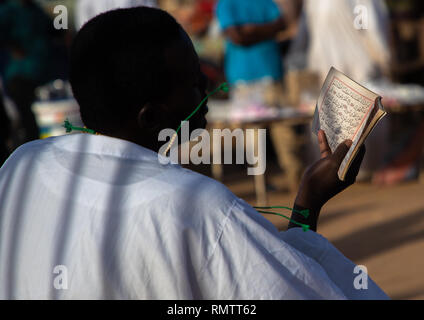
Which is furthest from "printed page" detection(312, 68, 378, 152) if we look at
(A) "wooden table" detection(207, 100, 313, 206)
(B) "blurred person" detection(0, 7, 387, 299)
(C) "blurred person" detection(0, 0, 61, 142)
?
(C) "blurred person" detection(0, 0, 61, 142)

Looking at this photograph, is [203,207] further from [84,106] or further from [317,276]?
[84,106]

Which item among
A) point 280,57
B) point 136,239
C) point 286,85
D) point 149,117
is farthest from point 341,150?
point 286,85

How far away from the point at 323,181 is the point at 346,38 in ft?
16.8

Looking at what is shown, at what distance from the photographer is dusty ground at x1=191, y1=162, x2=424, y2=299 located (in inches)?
151

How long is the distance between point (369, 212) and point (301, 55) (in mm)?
1970

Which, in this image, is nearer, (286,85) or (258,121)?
(258,121)

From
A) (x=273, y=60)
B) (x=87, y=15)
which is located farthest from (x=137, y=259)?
(x=273, y=60)

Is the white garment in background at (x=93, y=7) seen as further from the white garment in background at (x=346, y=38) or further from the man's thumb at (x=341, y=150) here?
the man's thumb at (x=341, y=150)

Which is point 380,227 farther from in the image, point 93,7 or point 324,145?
point 324,145

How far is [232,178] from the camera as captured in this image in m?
7.24

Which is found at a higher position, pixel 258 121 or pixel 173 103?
pixel 173 103

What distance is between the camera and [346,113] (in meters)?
1.51

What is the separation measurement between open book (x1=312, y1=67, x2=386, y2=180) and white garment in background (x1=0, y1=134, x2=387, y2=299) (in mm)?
305

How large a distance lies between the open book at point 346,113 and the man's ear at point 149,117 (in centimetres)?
42
